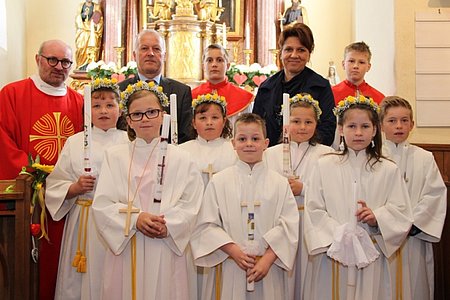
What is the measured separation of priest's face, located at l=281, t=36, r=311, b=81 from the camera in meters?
4.52

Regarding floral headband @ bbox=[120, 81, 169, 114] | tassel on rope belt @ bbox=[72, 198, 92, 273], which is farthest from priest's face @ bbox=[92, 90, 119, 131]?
tassel on rope belt @ bbox=[72, 198, 92, 273]

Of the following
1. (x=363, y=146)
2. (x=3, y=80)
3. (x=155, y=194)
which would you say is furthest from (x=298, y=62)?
(x=3, y=80)

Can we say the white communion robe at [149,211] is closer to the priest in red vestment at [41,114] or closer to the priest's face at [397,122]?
the priest in red vestment at [41,114]

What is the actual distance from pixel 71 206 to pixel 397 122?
2294 mm

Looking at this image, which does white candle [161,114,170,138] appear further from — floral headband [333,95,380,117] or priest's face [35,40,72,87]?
priest's face [35,40,72,87]

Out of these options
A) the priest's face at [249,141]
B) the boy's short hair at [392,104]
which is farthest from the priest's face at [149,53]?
the boy's short hair at [392,104]

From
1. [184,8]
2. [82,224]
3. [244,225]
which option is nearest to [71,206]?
[82,224]

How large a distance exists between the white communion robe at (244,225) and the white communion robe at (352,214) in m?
0.16

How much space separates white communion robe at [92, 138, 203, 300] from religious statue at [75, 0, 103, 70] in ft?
26.9

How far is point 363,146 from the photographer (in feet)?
12.3

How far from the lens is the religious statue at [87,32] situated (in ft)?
38.0

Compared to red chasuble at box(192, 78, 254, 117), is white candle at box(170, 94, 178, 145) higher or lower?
lower

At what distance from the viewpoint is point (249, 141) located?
3680mm

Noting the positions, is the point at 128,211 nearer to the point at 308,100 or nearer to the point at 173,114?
the point at 173,114
